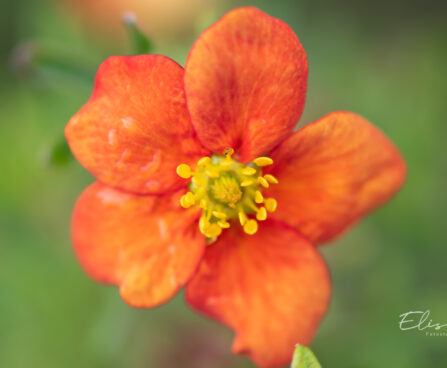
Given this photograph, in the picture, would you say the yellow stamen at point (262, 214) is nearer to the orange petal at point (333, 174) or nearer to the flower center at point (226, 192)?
the flower center at point (226, 192)

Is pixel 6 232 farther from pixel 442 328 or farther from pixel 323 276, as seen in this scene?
pixel 442 328

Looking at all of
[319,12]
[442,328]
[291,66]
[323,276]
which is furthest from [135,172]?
[319,12]

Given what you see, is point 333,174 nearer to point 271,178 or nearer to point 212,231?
point 271,178

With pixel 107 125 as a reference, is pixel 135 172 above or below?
below

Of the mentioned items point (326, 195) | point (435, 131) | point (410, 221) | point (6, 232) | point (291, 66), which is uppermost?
point (291, 66)

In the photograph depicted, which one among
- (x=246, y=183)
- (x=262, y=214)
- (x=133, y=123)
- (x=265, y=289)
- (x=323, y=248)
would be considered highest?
(x=133, y=123)

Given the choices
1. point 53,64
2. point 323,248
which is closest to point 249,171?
point 53,64

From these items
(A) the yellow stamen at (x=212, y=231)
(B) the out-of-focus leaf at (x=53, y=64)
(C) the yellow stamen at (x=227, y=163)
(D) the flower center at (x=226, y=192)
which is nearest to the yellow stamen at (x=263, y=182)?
(D) the flower center at (x=226, y=192)
